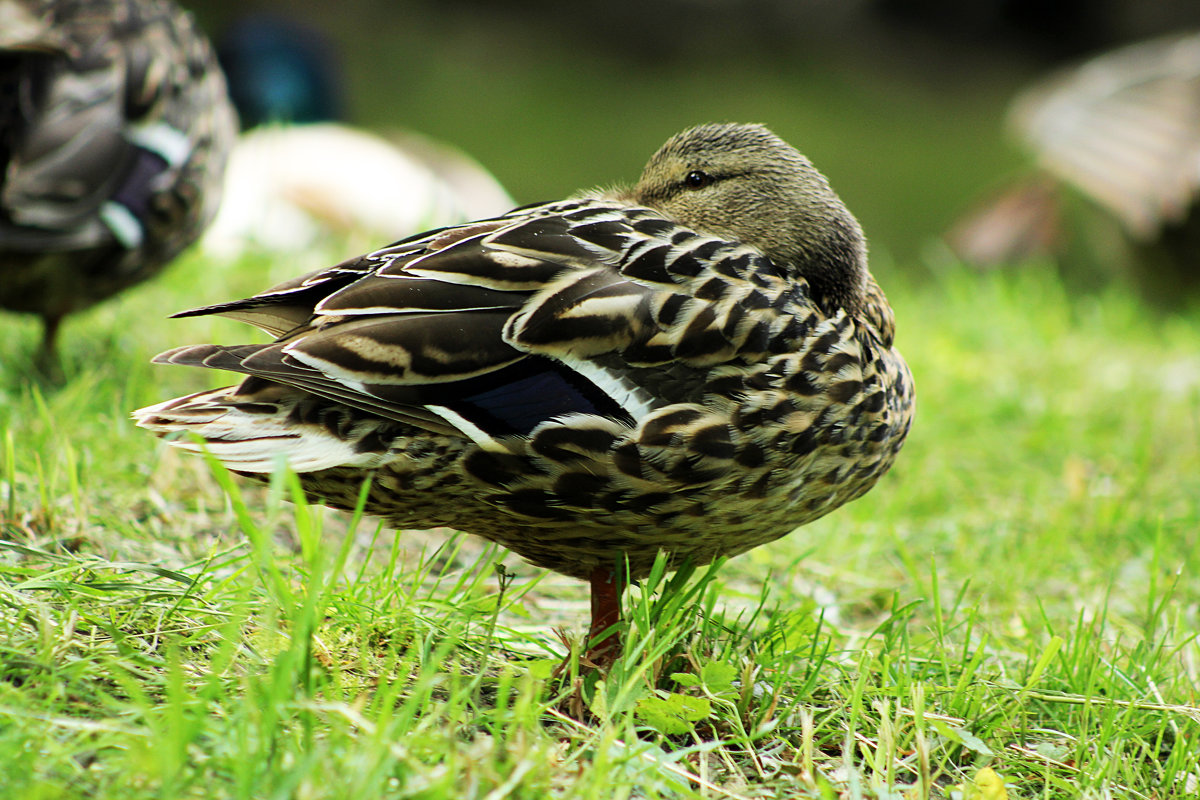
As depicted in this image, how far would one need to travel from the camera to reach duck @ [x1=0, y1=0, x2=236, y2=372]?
10.1 feet

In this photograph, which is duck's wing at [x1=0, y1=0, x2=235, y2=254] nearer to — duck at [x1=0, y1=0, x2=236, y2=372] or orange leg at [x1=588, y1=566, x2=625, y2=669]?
duck at [x1=0, y1=0, x2=236, y2=372]

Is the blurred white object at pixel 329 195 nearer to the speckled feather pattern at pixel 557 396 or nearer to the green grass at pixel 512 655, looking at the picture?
the green grass at pixel 512 655

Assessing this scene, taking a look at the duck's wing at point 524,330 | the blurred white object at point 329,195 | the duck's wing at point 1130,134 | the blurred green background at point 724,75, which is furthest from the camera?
the blurred green background at point 724,75

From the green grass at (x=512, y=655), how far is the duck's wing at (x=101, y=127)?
1.39 ft

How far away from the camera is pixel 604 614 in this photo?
2.03 m

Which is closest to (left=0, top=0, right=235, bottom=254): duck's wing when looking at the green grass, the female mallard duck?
the green grass

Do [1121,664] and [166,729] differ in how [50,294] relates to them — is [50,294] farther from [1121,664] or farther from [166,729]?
[1121,664]

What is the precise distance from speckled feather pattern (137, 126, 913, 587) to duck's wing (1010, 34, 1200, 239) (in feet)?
14.9

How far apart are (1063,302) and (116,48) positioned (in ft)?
14.6

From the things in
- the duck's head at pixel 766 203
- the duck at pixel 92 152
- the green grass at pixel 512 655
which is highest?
the duck's head at pixel 766 203

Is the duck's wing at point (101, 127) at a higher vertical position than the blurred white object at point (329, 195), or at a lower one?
higher

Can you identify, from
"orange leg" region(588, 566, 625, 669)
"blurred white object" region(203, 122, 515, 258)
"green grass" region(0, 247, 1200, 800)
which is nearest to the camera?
"green grass" region(0, 247, 1200, 800)

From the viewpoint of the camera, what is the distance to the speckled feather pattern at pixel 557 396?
5.82 ft

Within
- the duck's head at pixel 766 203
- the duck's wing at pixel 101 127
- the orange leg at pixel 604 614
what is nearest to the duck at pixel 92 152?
the duck's wing at pixel 101 127
